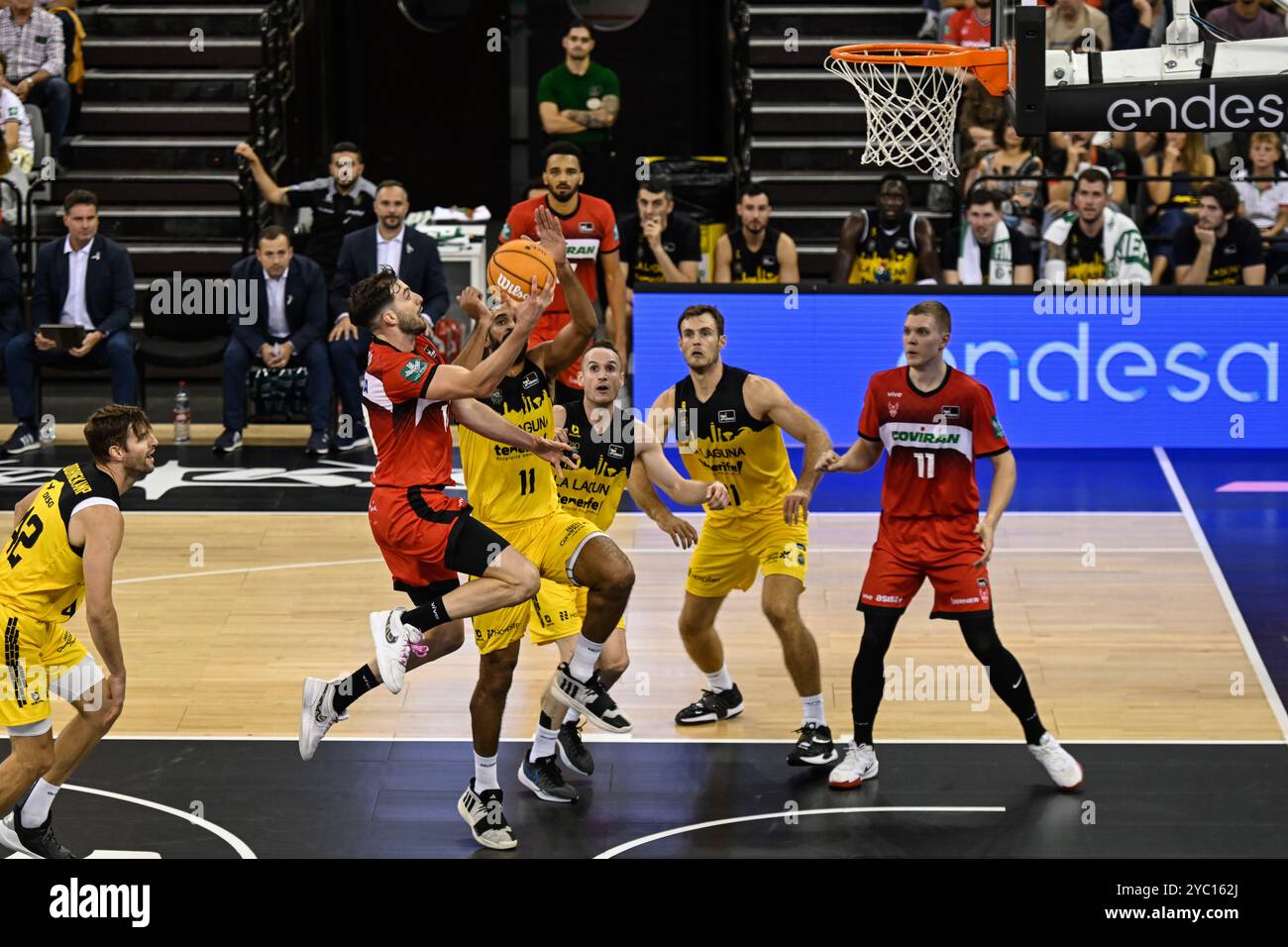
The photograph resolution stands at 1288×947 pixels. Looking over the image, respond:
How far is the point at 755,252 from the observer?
15391 millimetres

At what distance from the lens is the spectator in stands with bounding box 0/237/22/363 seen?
1505cm

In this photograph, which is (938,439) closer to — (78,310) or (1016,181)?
(1016,181)

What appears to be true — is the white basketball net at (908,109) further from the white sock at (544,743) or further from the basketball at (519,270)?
the white sock at (544,743)

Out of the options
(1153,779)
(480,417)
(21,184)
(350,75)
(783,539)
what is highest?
(350,75)

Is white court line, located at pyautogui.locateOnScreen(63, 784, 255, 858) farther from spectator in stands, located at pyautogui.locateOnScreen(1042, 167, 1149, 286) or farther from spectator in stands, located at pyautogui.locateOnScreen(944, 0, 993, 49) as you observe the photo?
spectator in stands, located at pyautogui.locateOnScreen(944, 0, 993, 49)

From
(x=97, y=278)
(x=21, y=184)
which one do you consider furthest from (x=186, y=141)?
(x=97, y=278)

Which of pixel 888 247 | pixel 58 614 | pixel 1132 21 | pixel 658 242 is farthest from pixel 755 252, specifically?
pixel 58 614

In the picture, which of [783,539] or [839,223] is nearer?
[783,539]

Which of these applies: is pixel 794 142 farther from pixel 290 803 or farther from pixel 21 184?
pixel 290 803

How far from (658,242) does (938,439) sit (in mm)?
7353

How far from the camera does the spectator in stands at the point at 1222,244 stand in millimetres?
15117

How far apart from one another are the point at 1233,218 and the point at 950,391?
25.4 feet

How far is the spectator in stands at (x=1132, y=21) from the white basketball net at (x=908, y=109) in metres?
6.61

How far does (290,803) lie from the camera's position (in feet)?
27.5
